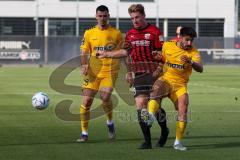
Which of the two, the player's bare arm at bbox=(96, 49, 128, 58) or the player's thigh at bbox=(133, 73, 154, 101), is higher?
the player's bare arm at bbox=(96, 49, 128, 58)

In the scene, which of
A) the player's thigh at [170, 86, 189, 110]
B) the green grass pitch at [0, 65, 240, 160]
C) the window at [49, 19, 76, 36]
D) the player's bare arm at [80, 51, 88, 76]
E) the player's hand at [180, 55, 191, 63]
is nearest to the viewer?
the green grass pitch at [0, 65, 240, 160]

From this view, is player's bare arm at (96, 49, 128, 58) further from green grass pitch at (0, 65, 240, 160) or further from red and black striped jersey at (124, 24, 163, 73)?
green grass pitch at (0, 65, 240, 160)

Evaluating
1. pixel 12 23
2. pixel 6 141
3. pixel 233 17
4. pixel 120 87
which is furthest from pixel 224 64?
pixel 6 141

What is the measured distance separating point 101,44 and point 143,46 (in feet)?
4.42

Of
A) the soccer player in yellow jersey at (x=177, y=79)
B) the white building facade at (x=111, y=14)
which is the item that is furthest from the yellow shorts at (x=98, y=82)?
the white building facade at (x=111, y=14)

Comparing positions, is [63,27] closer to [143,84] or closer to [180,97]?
[143,84]

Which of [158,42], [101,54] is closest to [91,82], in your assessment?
[101,54]

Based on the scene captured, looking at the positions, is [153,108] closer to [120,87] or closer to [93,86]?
[93,86]

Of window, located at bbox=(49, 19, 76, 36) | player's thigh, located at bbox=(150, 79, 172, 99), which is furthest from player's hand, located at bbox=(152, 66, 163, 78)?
window, located at bbox=(49, 19, 76, 36)

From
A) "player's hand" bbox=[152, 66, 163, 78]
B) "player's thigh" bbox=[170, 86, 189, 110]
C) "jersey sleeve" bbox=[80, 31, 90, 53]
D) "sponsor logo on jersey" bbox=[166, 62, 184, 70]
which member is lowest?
"player's thigh" bbox=[170, 86, 189, 110]

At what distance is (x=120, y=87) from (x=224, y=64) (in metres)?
41.9

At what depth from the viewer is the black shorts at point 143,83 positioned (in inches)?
459

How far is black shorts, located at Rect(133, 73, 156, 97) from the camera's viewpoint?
11664 millimetres

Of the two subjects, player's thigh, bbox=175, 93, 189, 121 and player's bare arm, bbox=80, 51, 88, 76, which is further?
player's bare arm, bbox=80, 51, 88, 76
